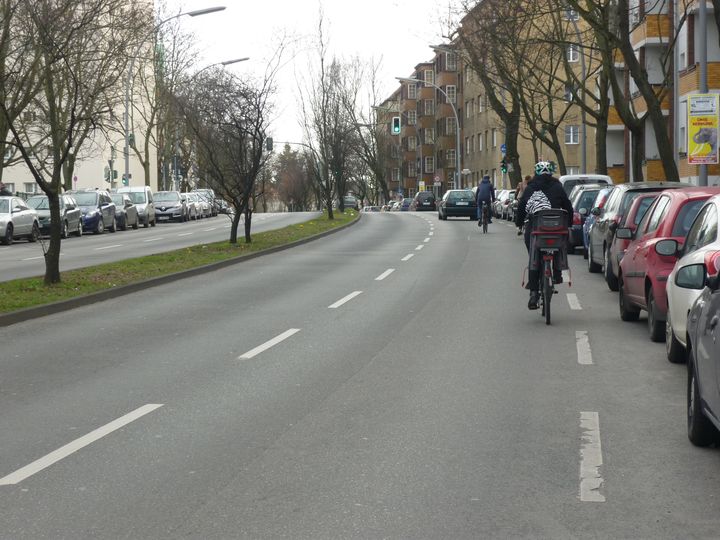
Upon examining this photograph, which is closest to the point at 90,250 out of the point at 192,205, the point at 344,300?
the point at 344,300

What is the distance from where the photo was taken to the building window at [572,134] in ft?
258

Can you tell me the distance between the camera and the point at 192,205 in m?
62.6

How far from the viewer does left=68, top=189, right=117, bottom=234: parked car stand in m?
43.9

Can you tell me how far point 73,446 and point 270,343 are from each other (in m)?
4.88

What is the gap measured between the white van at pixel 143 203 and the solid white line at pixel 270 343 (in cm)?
4011

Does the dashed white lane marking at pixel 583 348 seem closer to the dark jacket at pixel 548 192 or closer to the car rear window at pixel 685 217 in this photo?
the car rear window at pixel 685 217

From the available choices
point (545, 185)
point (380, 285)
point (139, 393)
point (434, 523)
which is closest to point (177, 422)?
point (139, 393)

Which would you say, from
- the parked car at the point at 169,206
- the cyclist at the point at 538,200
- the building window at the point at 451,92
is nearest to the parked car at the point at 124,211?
the parked car at the point at 169,206

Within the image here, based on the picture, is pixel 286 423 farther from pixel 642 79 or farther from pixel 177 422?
pixel 642 79

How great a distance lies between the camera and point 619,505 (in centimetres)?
545

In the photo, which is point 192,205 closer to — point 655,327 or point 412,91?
point 655,327

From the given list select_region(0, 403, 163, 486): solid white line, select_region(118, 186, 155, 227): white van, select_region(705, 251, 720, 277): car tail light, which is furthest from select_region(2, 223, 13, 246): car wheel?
select_region(705, 251, 720, 277): car tail light

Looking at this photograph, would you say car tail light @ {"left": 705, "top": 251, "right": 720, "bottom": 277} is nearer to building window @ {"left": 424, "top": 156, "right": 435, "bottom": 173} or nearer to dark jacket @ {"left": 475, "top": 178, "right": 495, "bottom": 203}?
dark jacket @ {"left": 475, "top": 178, "right": 495, "bottom": 203}

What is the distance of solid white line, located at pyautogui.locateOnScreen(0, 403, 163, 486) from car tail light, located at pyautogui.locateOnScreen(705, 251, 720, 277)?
420 centimetres
